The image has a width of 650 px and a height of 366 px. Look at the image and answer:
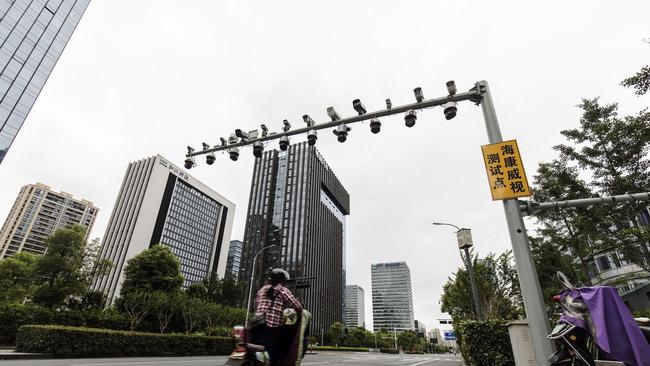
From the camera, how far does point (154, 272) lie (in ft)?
99.8

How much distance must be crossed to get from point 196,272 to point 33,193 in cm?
6581

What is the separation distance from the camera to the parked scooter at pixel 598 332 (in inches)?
130

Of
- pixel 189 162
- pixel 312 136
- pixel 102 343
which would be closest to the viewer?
pixel 312 136

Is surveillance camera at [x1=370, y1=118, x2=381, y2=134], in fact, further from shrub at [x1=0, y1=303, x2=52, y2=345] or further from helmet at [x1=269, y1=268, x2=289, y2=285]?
shrub at [x1=0, y1=303, x2=52, y2=345]

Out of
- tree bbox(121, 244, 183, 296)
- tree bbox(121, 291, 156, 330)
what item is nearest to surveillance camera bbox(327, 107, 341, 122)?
tree bbox(121, 291, 156, 330)

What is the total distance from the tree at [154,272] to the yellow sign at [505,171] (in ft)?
106

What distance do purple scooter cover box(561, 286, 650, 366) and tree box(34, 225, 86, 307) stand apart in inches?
1211

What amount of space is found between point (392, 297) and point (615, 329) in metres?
152

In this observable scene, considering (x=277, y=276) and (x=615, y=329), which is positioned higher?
(x=277, y=276)

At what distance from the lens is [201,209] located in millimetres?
103500

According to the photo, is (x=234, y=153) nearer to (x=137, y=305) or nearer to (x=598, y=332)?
(x=598, y=332)

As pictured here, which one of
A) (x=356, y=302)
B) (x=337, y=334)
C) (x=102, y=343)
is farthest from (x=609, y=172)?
(x=356, y=302)

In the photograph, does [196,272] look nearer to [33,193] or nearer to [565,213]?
[33,193]

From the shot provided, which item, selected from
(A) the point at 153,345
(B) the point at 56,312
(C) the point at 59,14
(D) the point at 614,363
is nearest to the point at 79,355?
(A) the point at 153,345
